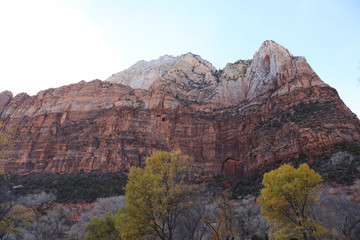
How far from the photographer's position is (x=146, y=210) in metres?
14.5

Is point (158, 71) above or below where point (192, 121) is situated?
above

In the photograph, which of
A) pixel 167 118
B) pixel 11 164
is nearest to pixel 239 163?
pixel 167 118

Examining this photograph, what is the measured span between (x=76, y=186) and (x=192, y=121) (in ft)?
125

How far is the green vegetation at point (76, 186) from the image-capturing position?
43.2m

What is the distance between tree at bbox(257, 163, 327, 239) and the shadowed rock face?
25.3m

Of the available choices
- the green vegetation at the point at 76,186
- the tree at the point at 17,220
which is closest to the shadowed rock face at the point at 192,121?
the green vegetation at the point at 76,186

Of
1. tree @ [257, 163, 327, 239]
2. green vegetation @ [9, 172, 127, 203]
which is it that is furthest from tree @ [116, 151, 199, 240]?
green vegetation @ [9, 172, 127, 203]

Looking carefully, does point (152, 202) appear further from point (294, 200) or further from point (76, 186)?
point (76, 186)

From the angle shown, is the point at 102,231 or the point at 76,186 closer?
the point at 102,231

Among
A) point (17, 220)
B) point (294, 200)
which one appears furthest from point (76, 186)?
point (294, 200)

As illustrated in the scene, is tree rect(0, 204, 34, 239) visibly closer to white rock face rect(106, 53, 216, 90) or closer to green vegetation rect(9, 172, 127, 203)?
green vegetation rect(9, 172, 127, 203)

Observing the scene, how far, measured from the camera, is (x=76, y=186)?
1848 inches

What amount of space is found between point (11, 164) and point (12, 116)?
2668 cm

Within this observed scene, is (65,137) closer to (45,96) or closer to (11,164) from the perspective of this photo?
(11,164)
